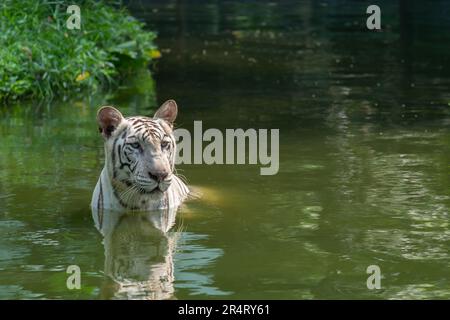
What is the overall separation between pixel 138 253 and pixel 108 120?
132 cm

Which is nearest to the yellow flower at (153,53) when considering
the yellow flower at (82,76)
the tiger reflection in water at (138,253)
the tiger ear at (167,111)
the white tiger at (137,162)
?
the yellow flower at (82,76)

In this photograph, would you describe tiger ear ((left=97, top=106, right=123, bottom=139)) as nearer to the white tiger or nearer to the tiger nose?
the white tiger

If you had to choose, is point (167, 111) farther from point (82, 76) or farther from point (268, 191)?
point (82, 76)

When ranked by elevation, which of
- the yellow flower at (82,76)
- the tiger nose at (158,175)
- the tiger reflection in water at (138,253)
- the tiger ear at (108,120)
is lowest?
the tiger reflection in water at (138,253)

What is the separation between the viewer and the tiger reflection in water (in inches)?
249

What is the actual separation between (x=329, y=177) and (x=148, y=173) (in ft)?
6.79

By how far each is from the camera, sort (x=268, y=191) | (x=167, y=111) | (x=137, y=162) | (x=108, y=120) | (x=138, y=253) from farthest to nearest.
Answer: (x=268, y=191), (x=167, y=111), (x=108, y=120), (x=137, y=162), (x=138, y=253)

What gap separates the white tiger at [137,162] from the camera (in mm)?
7914

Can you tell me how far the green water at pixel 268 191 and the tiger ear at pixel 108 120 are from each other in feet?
2.08

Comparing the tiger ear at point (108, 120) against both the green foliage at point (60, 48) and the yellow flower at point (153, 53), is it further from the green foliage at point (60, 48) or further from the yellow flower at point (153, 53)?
the yellow flower at point (153, 53)

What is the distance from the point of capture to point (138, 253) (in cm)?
725

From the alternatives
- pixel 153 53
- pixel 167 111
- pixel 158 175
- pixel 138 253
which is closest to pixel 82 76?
pixel 153 53

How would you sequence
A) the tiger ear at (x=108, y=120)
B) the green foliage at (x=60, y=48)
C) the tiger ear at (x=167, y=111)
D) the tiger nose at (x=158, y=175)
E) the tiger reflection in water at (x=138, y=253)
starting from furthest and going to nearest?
the green foliage at (x=60, y=48)
the tiger ear at (x=167, y=111)
the tiger ear at (x=108, y=120)
the tiger nose at (x=158, y=175)
the tiger reflection in water at (x=138, y=253)

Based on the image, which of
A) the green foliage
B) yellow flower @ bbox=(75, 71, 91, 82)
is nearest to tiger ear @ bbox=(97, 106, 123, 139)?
the green foliage
